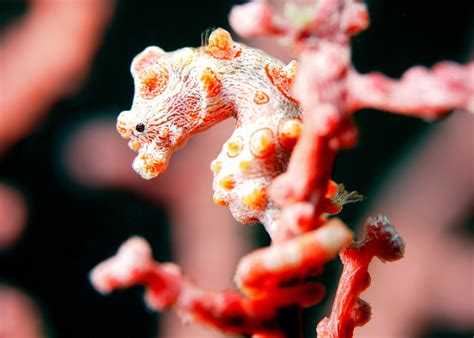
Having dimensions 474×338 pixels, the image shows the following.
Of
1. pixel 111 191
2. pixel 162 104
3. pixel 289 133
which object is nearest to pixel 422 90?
pixel 289 133

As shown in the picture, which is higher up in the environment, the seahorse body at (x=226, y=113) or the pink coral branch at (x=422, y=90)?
the seahorse body at (x=226, y=113)

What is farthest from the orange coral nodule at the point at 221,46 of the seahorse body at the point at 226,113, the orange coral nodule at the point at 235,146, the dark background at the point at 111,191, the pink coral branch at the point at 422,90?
the dark background at the point at 111,191

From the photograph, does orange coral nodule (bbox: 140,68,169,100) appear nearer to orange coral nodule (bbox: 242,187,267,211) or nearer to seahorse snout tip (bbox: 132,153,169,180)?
seahorse snout tip (bbox: 132,153,169,180)

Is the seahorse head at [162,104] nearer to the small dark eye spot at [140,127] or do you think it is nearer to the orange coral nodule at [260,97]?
the small dark eye spot at [140,127]

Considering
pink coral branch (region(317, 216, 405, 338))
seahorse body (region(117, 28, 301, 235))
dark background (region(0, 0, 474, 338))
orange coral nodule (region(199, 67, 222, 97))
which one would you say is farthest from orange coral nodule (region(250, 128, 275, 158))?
dark background (region(0, 0, 474, 338))

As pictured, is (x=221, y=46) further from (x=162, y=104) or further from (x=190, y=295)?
(x=190, y=295)

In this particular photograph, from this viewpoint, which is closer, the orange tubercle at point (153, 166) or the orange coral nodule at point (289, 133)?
the orange coral nodule at point (289, 133)

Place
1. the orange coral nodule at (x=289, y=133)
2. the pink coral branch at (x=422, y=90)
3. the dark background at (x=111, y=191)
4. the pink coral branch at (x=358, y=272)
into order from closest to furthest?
the pink coral branch at (x=422, y=90) → the orange coral nodule at (x=289, y=133) → the pink coral branch at (x=358, y=272) → the dark background at (x=111, y=191)
